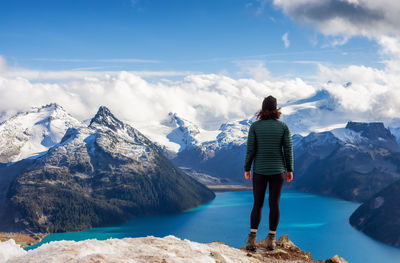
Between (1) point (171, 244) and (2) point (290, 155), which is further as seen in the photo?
(2) point (290, 155)

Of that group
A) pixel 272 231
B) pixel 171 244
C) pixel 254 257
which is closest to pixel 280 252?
pixel 272 231

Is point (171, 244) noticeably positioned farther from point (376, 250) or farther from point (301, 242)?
point (376, 250)

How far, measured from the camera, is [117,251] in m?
11.5

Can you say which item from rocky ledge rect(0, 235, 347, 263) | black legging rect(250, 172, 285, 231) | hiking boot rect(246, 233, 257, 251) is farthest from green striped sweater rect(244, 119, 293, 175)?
rocky ledge rect(0, 235, 347, 263)

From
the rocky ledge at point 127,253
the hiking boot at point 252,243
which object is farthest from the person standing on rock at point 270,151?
the rocky ledge at point 127,253

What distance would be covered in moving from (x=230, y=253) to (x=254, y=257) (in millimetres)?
1024

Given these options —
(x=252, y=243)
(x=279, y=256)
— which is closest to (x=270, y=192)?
(x=252, y=243)

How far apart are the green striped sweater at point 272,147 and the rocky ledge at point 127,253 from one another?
3.35 meters

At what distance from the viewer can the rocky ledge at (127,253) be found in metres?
9.88

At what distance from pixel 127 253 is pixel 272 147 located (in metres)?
6.42

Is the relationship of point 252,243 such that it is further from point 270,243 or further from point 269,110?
point 269,110

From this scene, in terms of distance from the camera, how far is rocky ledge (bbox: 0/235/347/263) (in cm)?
988

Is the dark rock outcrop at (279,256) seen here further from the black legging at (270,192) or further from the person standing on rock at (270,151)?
the person standing on rock at (270,151)

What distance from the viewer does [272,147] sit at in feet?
46.2
